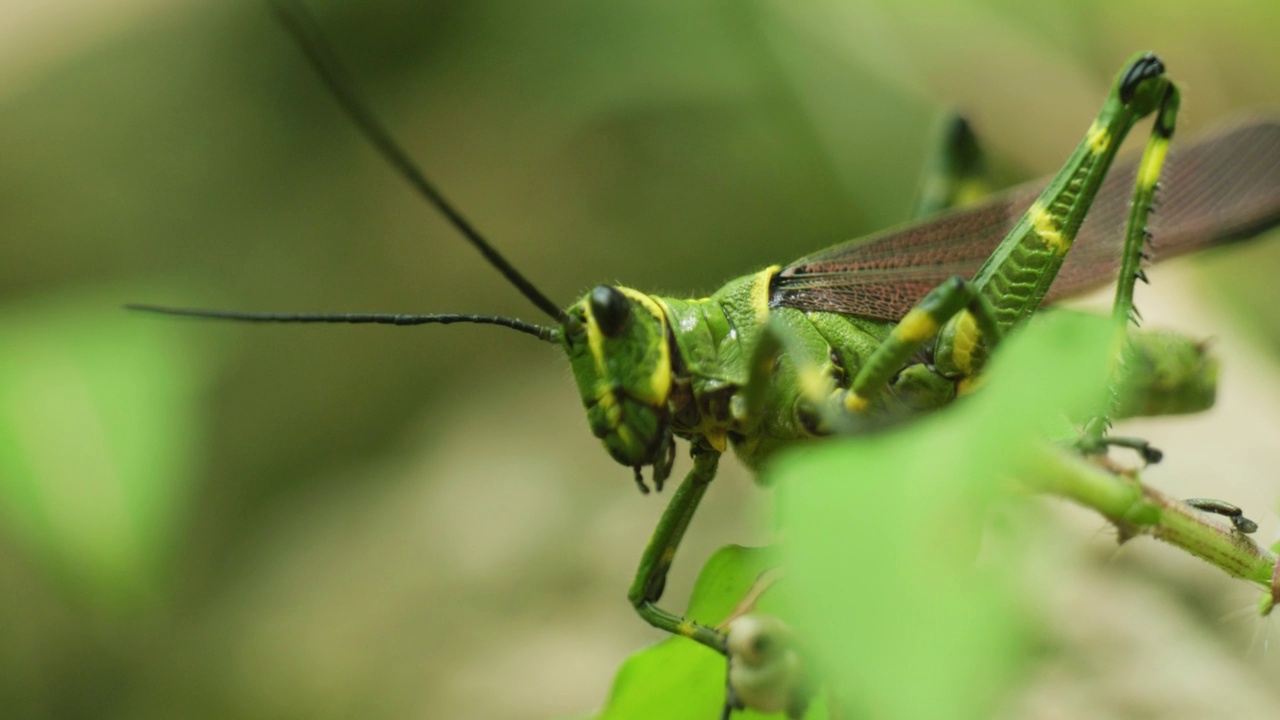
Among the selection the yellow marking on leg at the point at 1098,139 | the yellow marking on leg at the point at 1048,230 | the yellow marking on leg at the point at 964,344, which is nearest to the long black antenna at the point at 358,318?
the yellow marking on leg at the point at 964,344

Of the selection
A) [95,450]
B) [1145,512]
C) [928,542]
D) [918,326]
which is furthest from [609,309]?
[95,450]

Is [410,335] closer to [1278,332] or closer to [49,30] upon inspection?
[49,30]

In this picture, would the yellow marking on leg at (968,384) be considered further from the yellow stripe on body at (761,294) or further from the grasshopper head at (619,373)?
the grasshopper head at (619,373)

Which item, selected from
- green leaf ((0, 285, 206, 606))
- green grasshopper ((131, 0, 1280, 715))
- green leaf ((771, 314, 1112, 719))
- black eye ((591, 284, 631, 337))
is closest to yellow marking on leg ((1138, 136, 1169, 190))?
green grasshopper ((131, 0, 1280, 715))

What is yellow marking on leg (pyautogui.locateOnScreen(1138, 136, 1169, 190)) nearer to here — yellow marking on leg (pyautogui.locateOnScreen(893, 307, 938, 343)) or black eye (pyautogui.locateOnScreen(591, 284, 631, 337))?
yellow marking on leg (pyautogui.locateOnScreen(893, 307, 938, 343))

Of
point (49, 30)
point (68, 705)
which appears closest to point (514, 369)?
point (68, 705)

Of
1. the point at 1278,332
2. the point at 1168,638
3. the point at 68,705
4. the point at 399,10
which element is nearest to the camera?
the point at 1168,638

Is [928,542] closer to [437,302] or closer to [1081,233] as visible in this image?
[1081,233]
